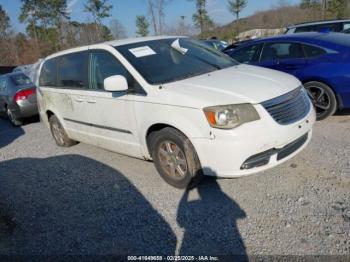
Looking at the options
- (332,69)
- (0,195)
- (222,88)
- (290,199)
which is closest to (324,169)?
(290,199)

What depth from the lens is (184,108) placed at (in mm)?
3359

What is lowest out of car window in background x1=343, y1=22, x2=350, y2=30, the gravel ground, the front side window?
the gravel ground

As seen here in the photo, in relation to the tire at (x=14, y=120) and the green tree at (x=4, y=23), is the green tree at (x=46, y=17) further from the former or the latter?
the tire at (x=14, y=120)

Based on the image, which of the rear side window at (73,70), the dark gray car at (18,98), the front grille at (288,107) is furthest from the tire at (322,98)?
the dark gray car at (18,98)

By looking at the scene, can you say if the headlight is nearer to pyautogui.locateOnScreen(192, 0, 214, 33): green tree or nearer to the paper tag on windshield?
the paper tag on windshield

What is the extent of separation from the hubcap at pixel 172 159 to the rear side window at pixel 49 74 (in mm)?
2786

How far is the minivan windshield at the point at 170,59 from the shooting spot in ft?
13.0

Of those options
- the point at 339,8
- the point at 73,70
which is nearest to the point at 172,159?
the point at 73,70

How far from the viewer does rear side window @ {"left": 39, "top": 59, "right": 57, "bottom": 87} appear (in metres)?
5.64

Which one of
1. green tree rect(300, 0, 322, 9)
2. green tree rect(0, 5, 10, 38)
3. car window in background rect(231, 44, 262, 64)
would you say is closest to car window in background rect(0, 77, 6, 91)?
car window in background rect(231, 44, 262, 64)

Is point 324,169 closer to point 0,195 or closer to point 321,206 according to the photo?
point 321,206

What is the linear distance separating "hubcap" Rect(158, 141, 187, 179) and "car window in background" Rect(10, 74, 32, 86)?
22.2ft

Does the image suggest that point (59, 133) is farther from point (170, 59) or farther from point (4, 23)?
point (4, 23)

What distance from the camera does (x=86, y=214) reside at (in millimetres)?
3703
